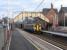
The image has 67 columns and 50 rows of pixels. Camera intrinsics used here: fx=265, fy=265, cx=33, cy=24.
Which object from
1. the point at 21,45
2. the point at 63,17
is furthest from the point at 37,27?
the point at 63,17

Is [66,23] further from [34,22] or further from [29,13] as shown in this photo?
[29,13]

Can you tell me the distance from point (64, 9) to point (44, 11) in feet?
194

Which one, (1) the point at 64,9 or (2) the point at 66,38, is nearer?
(2) the point at 66,38

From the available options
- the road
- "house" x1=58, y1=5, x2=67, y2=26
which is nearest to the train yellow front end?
the road

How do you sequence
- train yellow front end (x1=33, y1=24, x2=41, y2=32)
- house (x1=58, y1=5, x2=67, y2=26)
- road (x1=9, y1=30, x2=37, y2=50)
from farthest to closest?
house (x1=58, y1=5, x2=67, y2=26) → train yellow front end (x1=33, y1=24, x2=41, y2=32) → road (x1=9, y1=30, x2=37, y2=50)

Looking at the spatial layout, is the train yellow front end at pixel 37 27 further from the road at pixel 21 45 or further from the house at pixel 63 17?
the house at pixel 63 17

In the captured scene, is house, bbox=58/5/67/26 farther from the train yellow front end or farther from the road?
the road

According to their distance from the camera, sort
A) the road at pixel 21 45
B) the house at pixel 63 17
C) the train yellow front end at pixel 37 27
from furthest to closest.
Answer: the house at pixel 63 17
the train yellow front end at pixel 37 27
the road at pixel 21 45

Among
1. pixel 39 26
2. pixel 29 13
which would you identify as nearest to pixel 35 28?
pixel 39 26

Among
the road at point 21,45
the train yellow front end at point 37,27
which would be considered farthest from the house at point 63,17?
the road at point 21,45

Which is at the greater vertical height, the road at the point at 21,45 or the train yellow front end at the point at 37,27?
the road at the point at 21,45

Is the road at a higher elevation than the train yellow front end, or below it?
higher

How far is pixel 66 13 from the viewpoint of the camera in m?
128

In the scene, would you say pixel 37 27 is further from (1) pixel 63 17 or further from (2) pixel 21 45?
(1) pixel 63 17
